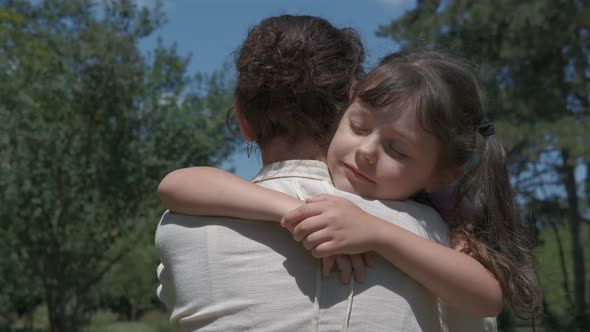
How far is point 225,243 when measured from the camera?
1.44 meters

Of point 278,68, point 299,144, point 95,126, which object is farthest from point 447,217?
point 95,126

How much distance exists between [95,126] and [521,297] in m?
9.39

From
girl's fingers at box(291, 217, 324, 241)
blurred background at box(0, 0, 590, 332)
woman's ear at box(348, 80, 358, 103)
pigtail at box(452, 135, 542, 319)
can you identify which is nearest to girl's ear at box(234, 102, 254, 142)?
woman's ear at box(348, 80, 358, 103)

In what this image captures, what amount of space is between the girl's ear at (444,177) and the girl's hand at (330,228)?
1.11 feet

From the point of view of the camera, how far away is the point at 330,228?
1.38 m

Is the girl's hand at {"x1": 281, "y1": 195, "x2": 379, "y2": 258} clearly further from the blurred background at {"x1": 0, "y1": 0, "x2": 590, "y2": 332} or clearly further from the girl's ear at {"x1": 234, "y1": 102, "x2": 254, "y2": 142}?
the blurred background at {"x1": 0, "y1": 0, "x2": 590, "y2": 332}

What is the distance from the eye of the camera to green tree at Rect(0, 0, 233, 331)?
9.88m

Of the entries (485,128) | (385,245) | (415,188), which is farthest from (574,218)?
(385,245)

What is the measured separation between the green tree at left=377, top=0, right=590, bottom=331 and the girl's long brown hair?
9691mm

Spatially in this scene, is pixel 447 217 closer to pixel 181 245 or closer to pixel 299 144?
pixel 299 144

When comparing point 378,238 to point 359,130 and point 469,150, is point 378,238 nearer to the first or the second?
point 359,130

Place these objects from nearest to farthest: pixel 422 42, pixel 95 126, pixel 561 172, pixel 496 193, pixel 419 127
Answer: pixel 419 127, pixel 496 193, pixel 422 42, pixel 95 126, pixel 561 172

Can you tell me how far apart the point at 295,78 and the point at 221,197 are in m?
0.30

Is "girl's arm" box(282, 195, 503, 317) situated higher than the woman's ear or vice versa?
the woman's ear
